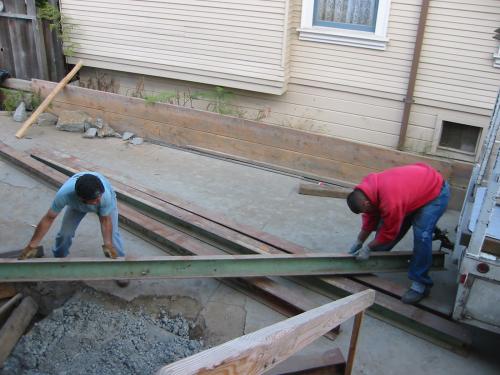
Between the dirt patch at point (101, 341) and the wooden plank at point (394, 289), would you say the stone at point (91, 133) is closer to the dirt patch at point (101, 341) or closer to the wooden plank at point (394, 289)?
the dirt patch at point (101, 341)

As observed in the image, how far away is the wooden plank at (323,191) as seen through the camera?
7.71m

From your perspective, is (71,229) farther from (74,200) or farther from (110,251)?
(110,251)

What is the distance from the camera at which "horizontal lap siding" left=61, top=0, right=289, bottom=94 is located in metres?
8.99

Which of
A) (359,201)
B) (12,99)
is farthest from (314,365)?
(12,99)

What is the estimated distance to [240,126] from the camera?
28.8 feet

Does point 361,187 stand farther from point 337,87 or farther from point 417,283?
point 337,87

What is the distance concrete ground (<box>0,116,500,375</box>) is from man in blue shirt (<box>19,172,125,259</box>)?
67 centimetres

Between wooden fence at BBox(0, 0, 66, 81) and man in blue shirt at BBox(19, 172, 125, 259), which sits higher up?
wooden fence at BBox(0, 0, 66, 81)

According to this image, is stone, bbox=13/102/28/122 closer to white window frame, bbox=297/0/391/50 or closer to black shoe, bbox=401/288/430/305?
white window frame, bbox=297/0/391/50

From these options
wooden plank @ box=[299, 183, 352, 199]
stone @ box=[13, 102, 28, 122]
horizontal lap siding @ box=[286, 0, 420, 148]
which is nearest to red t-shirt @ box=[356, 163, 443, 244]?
wooden plank @ box=[299, 183, 352, 199]

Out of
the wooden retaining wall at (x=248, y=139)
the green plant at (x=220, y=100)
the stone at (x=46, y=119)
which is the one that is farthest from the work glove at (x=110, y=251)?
the stone at (x=46, y=119)

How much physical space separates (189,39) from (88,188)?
5.86m

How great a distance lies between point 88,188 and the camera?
4.49 m

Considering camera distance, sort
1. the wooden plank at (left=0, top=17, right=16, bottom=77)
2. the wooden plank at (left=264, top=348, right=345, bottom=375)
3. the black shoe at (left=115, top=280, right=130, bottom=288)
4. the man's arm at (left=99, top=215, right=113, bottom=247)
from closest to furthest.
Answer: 1. the wooden plank at (left=264, top=348, right=345, bottom=375)
2. the man's arm at (left=99, top=215, right=113, bottom=247)
3. the black shoe at (left=115, top=280, right=130, bottom=288)
4. the wooden plank at (left=0, top=17, right=16, bottom=77)
